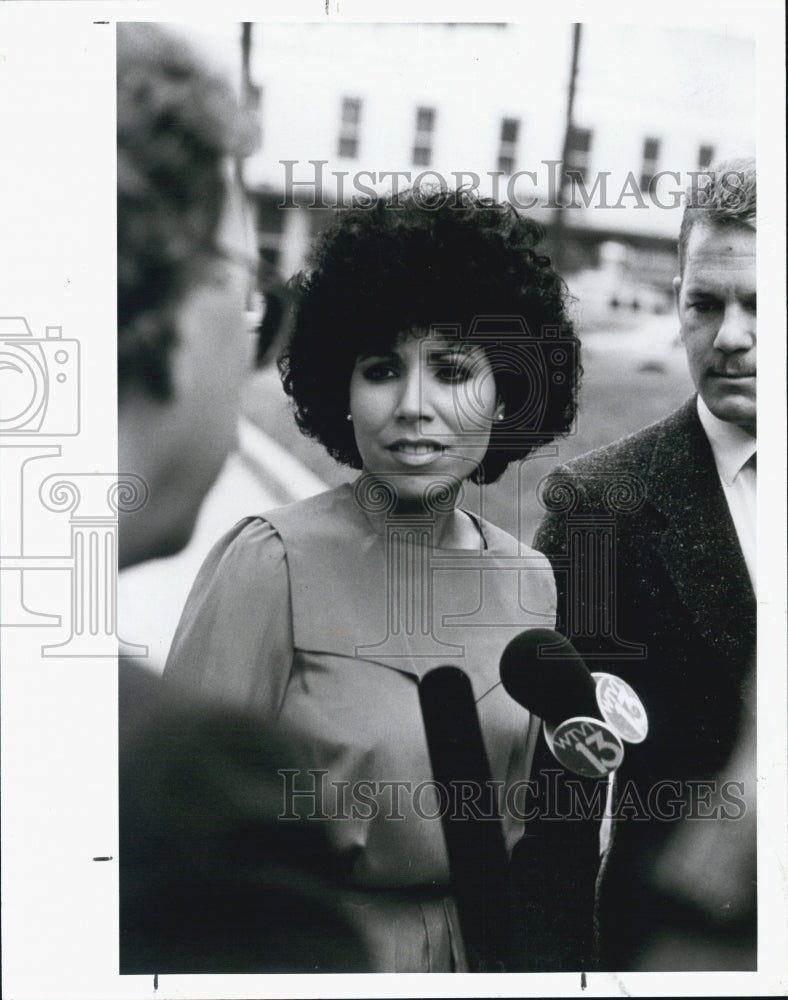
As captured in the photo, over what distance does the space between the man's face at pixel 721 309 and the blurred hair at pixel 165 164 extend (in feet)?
4.77

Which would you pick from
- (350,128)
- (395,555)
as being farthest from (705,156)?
(395,555)

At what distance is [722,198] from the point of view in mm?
3760

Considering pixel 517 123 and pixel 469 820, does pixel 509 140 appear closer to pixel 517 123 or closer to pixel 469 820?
pixel 517 123

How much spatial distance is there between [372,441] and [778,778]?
167 centimetres

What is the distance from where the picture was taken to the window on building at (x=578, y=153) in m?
3.74

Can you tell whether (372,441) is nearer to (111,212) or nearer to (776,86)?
(111,212)

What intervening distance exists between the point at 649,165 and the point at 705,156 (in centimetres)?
18

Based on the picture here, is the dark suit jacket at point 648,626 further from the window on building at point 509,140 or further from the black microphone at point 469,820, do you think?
the window on building at point 509,140

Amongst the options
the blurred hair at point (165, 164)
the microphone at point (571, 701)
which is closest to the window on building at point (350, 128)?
the blurred hair at point (165, 164)

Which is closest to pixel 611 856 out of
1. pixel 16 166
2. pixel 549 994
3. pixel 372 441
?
pixel 549 994

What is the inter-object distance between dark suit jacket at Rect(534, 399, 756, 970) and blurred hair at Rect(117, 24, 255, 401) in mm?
1353

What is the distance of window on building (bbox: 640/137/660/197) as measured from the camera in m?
3.75

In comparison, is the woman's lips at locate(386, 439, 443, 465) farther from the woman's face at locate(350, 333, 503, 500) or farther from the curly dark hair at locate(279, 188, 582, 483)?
the curly dark hair at locate(279, 188, 582, 483)

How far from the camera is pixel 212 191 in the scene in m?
3.70
